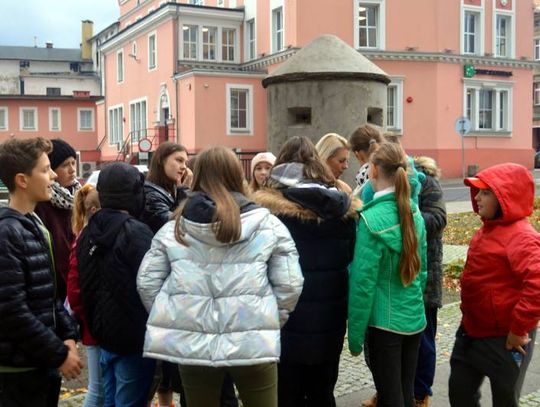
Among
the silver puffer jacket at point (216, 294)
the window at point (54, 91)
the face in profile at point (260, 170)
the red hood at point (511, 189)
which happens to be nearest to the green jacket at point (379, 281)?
the red hood at point (511, 189)

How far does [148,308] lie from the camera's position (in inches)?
143

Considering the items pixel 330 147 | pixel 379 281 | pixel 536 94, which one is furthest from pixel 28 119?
pixel 379 281

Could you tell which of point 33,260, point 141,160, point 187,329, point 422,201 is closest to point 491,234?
point 422,201

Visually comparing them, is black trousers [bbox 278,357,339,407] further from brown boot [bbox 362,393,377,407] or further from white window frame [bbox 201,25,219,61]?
white window frame [bbox 201,25,219,61]

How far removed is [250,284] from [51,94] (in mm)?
67677

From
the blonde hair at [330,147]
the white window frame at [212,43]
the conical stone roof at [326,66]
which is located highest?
the white window frame at [212,43]

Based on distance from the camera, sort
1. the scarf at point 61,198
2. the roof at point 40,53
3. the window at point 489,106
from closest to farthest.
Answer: the scarf at point 61,198
the window at point 489,106
the roof at point 40,53

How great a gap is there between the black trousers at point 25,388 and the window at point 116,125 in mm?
43247

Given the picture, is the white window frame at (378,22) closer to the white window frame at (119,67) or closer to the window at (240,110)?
the window at (240,110)

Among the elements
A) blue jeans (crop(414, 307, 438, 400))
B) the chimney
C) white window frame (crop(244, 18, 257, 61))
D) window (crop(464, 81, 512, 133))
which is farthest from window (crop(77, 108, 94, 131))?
blue jeans (crop(414, 307, 438, 400))

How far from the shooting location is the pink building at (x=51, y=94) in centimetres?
5619

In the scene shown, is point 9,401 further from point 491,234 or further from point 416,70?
point 416,70

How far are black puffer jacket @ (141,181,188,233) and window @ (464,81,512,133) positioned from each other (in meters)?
33.3

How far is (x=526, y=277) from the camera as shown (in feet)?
12.3
